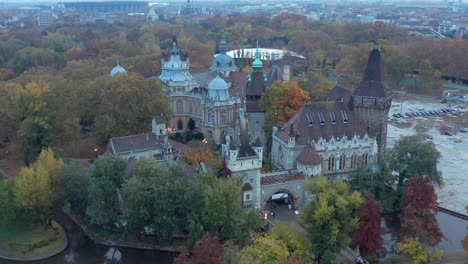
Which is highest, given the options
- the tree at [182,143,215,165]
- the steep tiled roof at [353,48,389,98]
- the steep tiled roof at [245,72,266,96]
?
the steep tiled roof at [353,48,389,98]

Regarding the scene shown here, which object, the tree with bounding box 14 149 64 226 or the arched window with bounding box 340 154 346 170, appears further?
the arched window with bounding box 340 154 346 170

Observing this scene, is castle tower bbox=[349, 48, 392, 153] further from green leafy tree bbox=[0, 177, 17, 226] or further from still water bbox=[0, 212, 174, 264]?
green leafy tree bbox=[0, 177, 17, 226]

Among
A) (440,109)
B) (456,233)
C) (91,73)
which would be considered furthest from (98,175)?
(440,109)

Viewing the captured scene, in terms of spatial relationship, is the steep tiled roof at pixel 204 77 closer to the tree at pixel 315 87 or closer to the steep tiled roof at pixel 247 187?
the tree at pixel 315 87

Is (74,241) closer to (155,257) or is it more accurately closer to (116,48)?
(155,257)

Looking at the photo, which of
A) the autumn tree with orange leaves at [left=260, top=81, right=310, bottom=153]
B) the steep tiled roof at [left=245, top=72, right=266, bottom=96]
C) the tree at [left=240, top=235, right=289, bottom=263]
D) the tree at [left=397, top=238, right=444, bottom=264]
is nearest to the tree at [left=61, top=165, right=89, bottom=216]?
the tree at [left=240, top=235, right=289, bottom=263]

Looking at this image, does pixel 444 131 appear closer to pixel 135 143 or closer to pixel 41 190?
pixel 135 143
